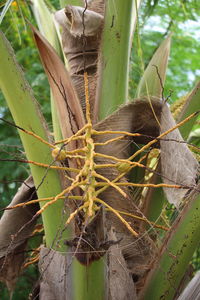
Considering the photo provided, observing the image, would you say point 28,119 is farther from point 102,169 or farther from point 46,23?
point 46,23

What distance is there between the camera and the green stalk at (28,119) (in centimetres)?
192

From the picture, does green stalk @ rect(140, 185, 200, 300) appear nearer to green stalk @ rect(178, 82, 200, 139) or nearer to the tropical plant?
the tropical plant

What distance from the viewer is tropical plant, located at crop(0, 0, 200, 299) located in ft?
5.81

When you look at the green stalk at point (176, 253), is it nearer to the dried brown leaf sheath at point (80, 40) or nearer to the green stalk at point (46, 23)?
the dried brown leaf sheath at point (80, 40)

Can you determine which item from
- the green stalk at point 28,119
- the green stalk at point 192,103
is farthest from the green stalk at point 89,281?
the green stalk at point 192,103

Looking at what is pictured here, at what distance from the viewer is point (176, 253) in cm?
196

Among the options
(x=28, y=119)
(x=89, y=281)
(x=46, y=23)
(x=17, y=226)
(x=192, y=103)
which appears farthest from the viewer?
(x=46, y=23)

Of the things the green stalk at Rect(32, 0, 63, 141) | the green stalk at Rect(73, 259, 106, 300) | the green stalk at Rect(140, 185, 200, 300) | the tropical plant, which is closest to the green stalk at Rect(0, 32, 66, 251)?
the tropical plant

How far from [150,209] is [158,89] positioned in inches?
22.0

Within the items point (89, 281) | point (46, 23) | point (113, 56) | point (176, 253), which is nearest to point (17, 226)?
point (89, 281)

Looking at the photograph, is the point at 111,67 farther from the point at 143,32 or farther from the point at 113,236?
the point at 143,32

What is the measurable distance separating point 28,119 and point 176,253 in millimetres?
789

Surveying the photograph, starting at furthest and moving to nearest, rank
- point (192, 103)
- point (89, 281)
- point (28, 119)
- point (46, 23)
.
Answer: point (46, 23), point (192, 103), point (28, 119), point (89, 281)

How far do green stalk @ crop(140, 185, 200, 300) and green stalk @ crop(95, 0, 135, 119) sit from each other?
56 centimetres
